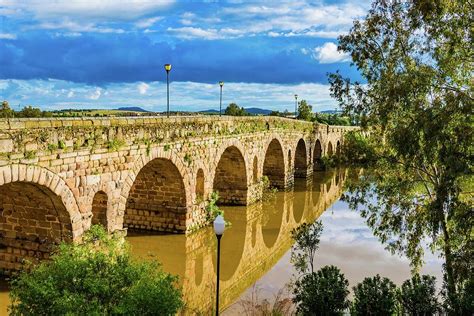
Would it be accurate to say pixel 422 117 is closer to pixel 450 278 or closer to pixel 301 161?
pixel 450 278

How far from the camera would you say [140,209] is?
1678 centimetres

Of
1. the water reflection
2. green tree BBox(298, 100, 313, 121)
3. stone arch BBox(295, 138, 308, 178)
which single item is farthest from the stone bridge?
green tree BBox(298, 100, 313, 121)

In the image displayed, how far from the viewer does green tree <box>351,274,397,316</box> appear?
8438 mm

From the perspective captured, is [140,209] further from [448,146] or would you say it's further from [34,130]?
[448,146]

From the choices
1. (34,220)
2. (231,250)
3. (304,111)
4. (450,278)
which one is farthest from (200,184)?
(304,111)

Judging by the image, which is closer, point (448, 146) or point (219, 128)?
point (448, 146)

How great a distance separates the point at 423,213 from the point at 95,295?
25.0ft

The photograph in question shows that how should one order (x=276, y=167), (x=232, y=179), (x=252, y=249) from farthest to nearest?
(x=276, y=167) < (x=232, y=179) < (x=252, y=249)

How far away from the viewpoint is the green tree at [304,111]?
195 ft

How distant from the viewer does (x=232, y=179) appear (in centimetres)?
2173

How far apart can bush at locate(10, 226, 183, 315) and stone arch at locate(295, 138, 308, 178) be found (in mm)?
25885

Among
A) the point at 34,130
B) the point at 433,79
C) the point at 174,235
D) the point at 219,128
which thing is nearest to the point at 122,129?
the point at 34,130

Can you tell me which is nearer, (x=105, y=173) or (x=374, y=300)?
(x=374, y=300)

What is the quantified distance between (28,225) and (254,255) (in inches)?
277
